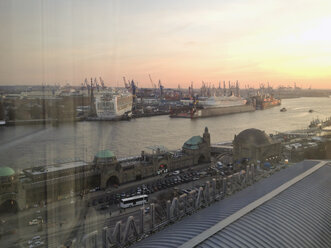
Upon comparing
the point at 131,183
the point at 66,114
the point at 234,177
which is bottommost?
the point at 131,183

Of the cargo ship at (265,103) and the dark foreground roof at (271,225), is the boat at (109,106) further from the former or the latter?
the cargo ship at (265,103)

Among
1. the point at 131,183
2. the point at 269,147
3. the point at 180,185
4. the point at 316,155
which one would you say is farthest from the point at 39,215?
the point at 316,155

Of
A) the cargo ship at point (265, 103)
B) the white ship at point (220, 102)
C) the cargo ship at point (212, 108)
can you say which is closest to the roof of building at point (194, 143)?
the cargo ship at point (212, 108)

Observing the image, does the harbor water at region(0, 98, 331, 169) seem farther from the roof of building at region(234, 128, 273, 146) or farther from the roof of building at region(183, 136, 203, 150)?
the roof of building at region(234, 128, 273, 146)

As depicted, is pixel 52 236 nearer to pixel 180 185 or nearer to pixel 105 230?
pixel 105 230

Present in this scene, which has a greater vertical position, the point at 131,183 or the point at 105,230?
the point at 105,230

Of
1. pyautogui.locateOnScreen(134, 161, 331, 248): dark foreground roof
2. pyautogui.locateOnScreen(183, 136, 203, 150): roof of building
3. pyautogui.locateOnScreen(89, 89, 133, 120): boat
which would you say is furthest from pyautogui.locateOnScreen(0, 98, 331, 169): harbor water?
pyautogui.locateOnScreen(134, 161, 331, 248): dark foreground roof
